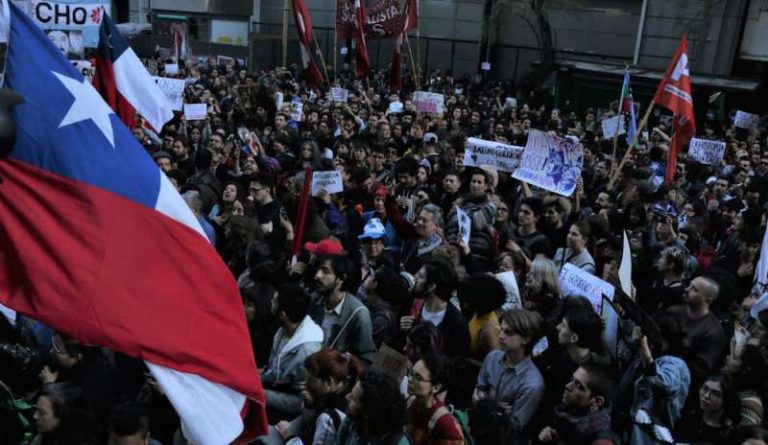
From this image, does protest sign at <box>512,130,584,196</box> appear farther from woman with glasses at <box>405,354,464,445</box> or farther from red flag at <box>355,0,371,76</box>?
red flag at <box>355,0,371,76</box>

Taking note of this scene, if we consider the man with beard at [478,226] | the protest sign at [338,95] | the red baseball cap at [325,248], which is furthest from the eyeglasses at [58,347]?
the protest sign at [338,95]

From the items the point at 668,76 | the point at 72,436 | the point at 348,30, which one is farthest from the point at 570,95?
the point at 72,436

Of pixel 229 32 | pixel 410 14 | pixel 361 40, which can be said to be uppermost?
pixel 410 14

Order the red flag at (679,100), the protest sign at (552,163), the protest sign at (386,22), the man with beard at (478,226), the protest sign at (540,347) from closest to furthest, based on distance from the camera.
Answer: the protest sign at (540,347) < the man with beard at (478,226) < the protest sign at (552,163) < the red flag at (679,100) < the protest sign at (386,22)

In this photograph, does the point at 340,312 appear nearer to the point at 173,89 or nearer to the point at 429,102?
the point at 173,89

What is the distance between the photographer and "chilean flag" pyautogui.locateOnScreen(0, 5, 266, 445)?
8.76ft

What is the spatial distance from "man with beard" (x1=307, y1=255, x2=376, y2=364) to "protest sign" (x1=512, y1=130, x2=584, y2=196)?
13.2 feet

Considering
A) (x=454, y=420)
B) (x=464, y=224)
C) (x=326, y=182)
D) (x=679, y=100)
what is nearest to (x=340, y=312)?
(x=454, y=420)

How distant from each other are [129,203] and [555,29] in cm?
2865

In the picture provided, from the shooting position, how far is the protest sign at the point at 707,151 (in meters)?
12.3

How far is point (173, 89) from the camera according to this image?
1180cm

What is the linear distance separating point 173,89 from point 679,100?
7231 mm

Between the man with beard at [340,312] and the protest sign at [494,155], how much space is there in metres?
4.36

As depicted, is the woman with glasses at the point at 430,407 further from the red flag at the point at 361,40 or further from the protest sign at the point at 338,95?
the protest sign at the point at 338,95
